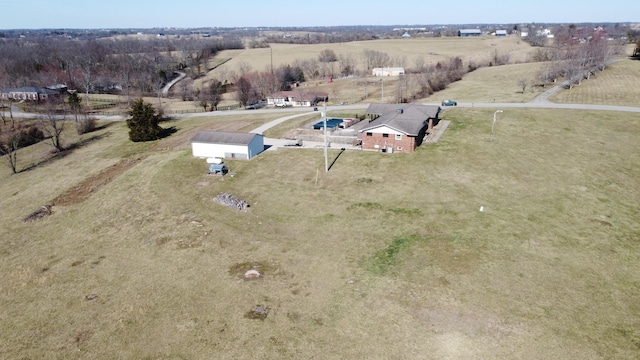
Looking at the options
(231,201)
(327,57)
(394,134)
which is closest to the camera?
(231,201)

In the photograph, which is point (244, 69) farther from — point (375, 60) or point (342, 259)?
point (342, 259)

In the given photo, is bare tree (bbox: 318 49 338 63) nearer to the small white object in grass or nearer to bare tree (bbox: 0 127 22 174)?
bare tree (bbox: 0 127 22 174)

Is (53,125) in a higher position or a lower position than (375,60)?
lower

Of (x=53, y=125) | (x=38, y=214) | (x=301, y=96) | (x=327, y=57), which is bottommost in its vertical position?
(x=38, y=214)

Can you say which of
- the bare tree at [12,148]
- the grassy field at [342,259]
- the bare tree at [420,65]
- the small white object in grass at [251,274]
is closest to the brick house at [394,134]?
the grassy field at [342,259]

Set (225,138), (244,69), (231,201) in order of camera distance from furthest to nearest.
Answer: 1. (244,69)
2. (225,138)
3. (231,201)

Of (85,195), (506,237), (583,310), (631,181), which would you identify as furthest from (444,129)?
(85,195)

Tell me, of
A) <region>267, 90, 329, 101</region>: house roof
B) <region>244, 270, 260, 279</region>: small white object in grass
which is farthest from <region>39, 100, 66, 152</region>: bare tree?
<region>244, 270, 260, 279</region>: small white object in grass

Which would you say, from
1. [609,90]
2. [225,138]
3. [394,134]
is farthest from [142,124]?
[609,90]

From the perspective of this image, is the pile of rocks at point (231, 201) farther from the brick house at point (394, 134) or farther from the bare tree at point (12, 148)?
the bare tree at point (12, 148)
